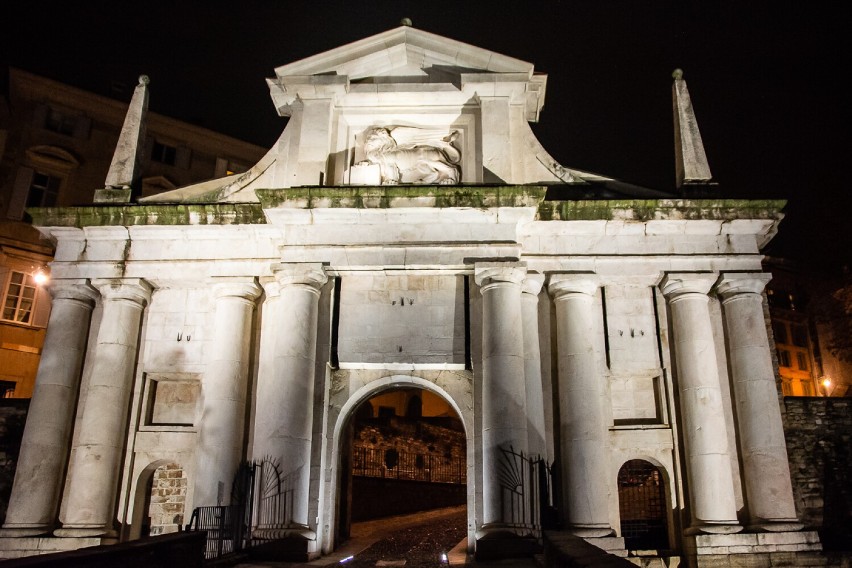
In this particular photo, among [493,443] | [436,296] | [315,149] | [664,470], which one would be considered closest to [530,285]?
[436,296]

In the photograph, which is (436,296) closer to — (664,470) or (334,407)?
(334,407)

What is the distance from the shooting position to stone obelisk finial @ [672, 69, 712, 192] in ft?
56.2

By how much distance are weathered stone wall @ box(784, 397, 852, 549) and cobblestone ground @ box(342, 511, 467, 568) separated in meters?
8.96

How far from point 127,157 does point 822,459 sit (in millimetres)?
19488

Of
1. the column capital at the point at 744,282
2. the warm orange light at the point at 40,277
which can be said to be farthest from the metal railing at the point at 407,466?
the warm orange light at the point at 40,277

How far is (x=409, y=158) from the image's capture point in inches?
674

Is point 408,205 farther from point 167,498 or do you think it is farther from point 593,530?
point 167,498

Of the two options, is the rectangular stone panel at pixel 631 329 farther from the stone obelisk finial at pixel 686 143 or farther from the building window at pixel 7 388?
the building window at pixel 7 388

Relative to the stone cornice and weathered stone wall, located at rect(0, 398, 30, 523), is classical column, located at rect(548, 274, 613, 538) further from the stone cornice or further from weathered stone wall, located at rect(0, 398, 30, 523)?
weathered stone wall, located at rect(0, 398, 30, 523)

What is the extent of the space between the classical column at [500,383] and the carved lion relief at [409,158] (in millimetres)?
2920

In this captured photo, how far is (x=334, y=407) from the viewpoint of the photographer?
1554cm

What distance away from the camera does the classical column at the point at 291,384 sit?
14258 mm

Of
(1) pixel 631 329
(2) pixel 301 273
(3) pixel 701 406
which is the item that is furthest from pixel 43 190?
(3) pixel 701 406

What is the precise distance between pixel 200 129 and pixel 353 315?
24.6 meters
